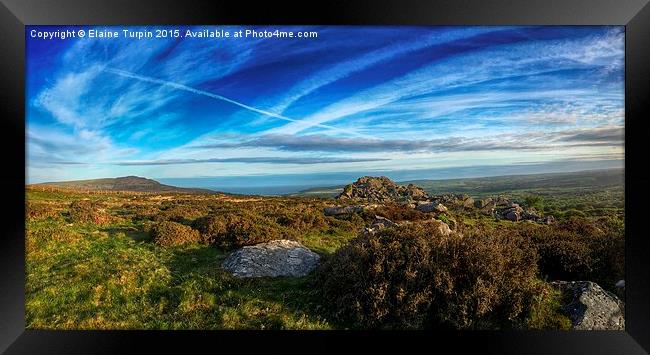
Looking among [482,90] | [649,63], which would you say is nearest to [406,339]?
[482,90]

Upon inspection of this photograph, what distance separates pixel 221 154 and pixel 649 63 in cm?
766

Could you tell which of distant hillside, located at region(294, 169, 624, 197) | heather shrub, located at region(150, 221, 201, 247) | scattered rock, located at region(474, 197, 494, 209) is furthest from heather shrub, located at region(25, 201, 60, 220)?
scattered rock, located at region(474, 197, 494, 209)

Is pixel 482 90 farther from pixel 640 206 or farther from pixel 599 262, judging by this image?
pixel 599 262

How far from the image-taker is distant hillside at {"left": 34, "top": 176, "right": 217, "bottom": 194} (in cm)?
645

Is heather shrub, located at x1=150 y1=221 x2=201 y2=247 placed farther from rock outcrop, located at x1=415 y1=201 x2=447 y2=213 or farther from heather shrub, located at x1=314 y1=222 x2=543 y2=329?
rock outcrop, located at x1=415 y1=201 x2=447 y2=213

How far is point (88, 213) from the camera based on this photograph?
7824 millimetres

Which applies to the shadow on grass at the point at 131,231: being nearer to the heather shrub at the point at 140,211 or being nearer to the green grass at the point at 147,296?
the heather shrub at the point at 140,211

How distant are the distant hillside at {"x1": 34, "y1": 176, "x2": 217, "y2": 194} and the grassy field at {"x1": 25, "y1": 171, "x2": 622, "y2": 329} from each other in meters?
0.22

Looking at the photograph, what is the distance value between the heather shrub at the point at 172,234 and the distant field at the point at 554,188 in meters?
3.45

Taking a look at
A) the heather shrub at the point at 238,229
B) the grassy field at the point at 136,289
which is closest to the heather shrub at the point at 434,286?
the grassy field at the point at 136,289
